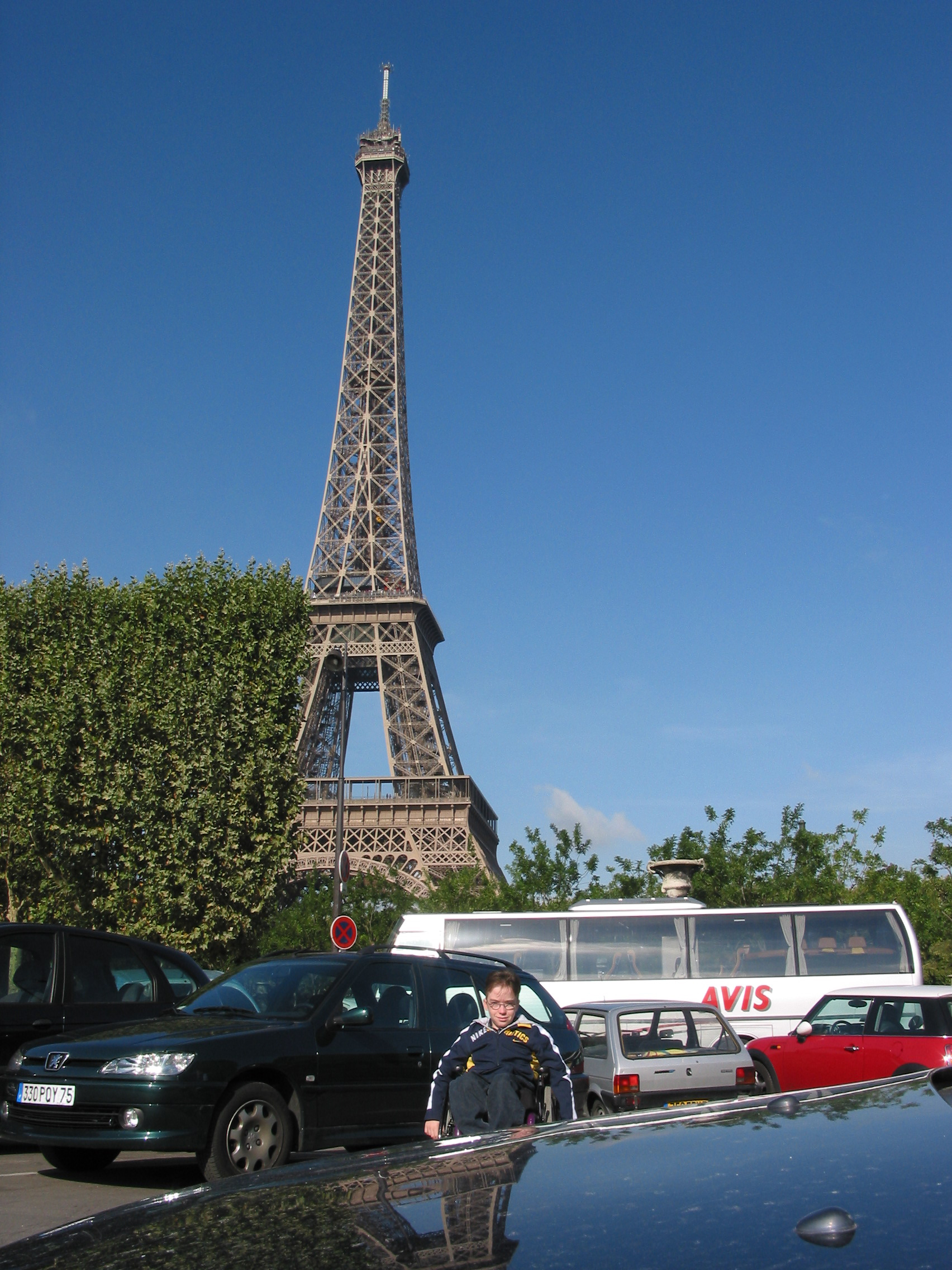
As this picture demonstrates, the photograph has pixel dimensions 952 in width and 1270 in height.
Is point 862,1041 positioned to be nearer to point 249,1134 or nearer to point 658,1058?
point 658,1058

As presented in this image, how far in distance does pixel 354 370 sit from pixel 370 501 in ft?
27.9

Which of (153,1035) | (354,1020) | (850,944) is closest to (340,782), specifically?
(850,944)

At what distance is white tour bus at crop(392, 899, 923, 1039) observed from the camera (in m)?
16.4

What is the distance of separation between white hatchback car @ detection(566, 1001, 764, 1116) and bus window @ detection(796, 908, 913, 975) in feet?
22.7

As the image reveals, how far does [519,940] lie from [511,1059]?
11.7 m

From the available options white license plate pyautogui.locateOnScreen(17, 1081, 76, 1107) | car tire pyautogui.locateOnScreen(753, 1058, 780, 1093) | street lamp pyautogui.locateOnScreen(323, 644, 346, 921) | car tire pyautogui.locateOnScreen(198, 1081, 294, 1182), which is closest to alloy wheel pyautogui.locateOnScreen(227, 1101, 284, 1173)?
car tire pyautogui.locateOnScreen(198, 1081, 294, 1182)

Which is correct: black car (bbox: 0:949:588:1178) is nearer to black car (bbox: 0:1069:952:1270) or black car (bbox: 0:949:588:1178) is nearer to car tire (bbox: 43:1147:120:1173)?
car tire (bbox: 43:1147:120:1173)

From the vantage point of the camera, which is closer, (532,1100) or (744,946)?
(532,1100)

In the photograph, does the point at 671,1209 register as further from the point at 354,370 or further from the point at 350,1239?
the point at 354,370

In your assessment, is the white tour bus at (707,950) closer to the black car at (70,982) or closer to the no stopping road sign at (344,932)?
the no stopping road sign at (344,932)

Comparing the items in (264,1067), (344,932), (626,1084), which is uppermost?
(344,932)

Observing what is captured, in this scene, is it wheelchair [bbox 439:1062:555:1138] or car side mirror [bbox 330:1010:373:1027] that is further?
car side mirror [bbox 330:1010:373:1027]

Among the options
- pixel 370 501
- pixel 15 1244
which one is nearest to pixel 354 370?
pixel 370 501

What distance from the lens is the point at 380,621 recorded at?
182ft
